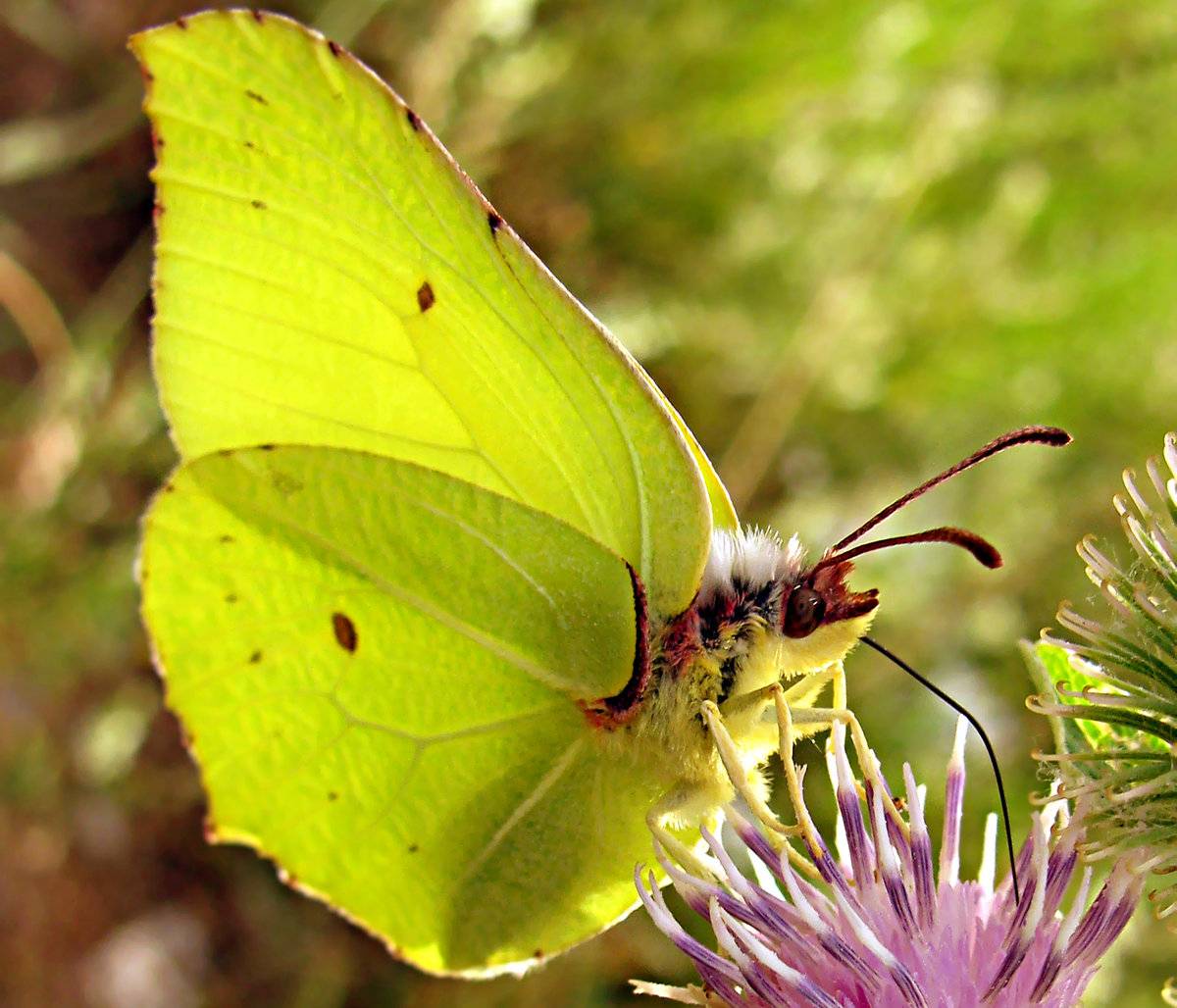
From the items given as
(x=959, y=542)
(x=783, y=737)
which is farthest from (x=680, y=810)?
(x=959, y=542)

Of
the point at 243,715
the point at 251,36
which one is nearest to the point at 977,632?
the point at 243,715

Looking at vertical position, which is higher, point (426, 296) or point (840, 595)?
point (426, 296)

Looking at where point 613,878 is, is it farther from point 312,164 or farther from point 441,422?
point 312,164

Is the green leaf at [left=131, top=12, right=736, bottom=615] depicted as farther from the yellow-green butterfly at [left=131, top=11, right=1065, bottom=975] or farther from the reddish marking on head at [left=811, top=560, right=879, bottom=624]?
the reddish marking on head at [left=811, top=560, right=879, bottom=624]

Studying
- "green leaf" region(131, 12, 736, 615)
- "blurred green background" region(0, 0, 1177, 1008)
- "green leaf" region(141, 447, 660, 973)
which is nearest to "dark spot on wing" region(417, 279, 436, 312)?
"green leaf" region(131, 12, 736, 615)

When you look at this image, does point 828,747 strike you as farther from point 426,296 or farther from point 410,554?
point 426,296

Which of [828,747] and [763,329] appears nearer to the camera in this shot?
[828,747]

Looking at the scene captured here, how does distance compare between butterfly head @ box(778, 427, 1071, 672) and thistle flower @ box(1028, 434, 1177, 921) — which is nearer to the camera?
thistle flower @ box(1028, 434, 1177, 921)
